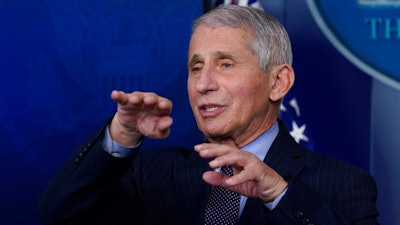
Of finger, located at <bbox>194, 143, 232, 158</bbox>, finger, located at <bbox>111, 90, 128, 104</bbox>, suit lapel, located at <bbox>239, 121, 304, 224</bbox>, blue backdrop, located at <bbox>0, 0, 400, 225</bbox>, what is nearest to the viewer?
finger, located at <bbox>194, 143, 232, 158</bbox>

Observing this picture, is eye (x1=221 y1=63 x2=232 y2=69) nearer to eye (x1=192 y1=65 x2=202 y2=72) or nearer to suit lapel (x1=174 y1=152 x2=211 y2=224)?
eye (x1=192 y1=65 x2=202 y2=72)

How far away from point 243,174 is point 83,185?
431mm

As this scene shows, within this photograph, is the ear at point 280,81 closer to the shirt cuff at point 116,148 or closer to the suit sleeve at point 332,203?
the suit sleeve at point 332,203

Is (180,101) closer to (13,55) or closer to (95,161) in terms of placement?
(13,55)

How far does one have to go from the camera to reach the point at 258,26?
6.05 feet

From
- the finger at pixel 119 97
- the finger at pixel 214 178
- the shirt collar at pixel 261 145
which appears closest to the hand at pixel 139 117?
the finger at pixel 119 97

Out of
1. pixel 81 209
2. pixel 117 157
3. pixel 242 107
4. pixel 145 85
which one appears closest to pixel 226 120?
pixel 242 107

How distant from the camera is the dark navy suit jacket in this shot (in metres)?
1.58

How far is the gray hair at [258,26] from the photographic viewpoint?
6.04 ft

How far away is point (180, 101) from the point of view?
2414mm

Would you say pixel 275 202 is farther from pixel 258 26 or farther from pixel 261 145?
pixel 258 26

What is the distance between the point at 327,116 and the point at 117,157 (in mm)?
979

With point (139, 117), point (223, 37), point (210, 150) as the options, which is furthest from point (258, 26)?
point (210, 150)

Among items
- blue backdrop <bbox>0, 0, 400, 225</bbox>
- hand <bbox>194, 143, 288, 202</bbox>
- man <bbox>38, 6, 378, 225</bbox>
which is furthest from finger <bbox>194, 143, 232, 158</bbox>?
blue backdrop <bbox>0, 0, 400, 225</bbox>
